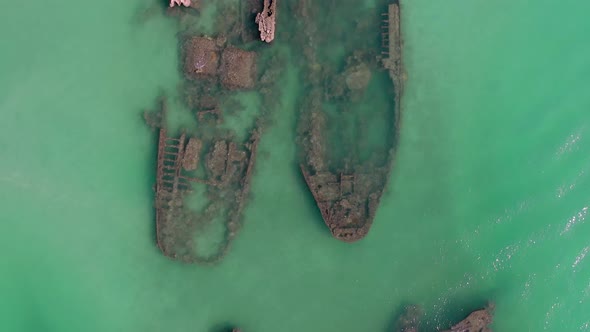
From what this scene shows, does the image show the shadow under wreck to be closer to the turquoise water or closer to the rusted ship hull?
the turquoise water

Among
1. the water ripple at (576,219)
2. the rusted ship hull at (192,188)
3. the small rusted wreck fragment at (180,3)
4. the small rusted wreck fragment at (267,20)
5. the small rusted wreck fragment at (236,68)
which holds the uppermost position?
the small rusted wreck fragment at (180,3)

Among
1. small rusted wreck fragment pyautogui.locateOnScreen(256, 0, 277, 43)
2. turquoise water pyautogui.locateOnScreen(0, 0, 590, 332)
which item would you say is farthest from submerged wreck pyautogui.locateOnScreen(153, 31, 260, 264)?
small rusted wreck fragment pyautogui.locateOnScreen(256, 0, 277, 43)

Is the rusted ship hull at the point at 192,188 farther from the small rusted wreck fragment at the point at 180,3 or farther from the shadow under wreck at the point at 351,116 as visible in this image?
the small rusted wreck fragment at the point at 180,3

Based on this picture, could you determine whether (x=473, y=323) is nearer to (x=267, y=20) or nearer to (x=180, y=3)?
(x=267, y=20)

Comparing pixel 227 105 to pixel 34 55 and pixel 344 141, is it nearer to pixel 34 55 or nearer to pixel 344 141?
pixel 344 141

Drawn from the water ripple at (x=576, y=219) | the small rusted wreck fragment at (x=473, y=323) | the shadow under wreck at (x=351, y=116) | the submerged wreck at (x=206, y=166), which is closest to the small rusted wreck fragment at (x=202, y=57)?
the submerged wreck at (x=206, y=166)

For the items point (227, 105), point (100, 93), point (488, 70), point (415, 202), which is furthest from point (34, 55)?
point (488, 70)
